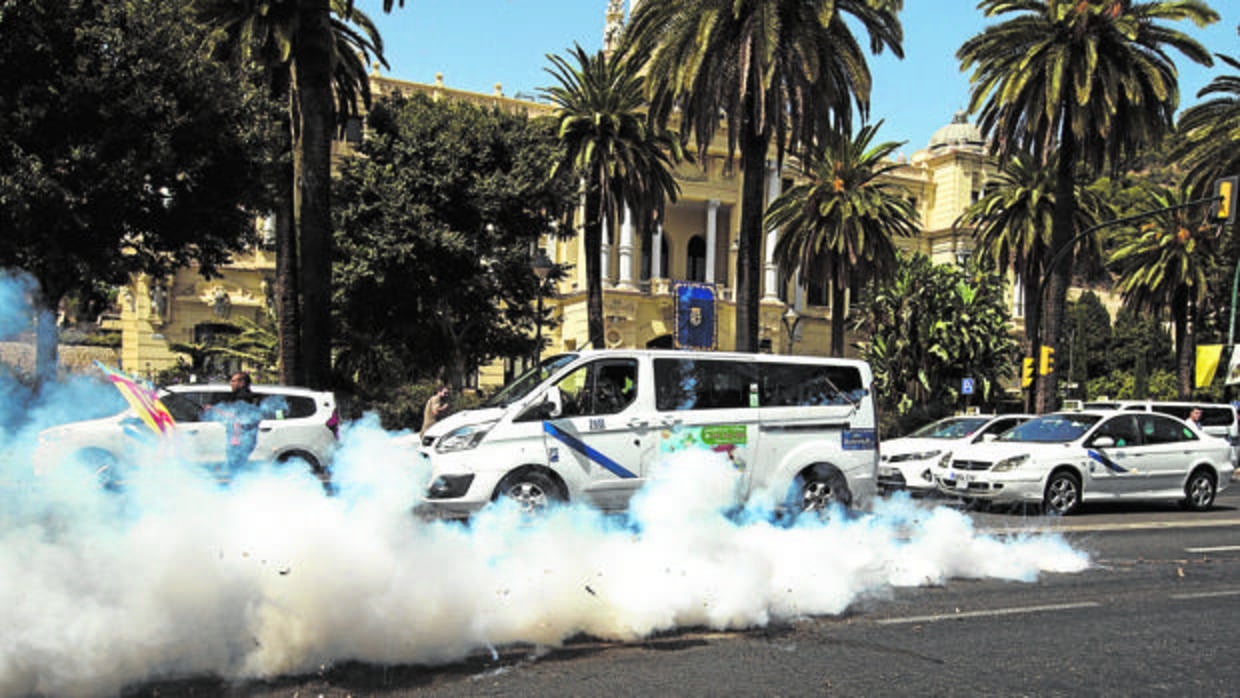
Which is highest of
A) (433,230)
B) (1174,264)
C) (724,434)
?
(1174,264)

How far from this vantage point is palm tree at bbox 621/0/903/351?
63.2 feet

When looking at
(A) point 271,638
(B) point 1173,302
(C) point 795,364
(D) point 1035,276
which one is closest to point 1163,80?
(D) point 1035,276

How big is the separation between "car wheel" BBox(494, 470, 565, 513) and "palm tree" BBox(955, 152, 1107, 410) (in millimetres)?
30619

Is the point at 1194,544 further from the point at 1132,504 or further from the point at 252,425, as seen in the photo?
the point at 252,425

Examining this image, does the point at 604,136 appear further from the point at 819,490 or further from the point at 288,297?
the point at 819,490

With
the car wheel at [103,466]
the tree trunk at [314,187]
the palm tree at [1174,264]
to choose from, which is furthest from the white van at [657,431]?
the palm tree at [1174,264]

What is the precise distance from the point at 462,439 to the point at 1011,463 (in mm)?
8734

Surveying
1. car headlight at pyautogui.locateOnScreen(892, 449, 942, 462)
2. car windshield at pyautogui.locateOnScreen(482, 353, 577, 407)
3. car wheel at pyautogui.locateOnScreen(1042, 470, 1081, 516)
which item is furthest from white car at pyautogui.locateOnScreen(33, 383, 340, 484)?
car headlight at pyautogui.locateOnScreen(892, 449, 942, 462)

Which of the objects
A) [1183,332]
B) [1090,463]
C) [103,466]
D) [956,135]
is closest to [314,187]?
[103,466]

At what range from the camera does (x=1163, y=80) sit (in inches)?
903

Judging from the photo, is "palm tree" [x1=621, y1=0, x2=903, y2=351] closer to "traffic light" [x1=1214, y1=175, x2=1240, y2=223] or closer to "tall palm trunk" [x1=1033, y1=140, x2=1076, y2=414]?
"tall palm trunk" [x1=1033, y1=140, x2=1076, y2=414]

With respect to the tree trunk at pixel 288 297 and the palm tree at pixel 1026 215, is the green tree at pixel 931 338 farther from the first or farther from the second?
the tree trunk at pixel 288 297

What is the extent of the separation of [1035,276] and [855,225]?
1087 cm

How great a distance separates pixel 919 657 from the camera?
5633mm
